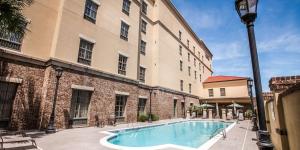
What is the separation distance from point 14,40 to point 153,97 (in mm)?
15966

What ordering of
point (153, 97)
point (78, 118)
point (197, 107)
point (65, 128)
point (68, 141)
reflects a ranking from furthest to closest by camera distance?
point (197, 107) < point (153, 97) < point (78, 118) < point (65, 128) < point (68, 141)

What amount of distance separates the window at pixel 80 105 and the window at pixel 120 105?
11.6 ft

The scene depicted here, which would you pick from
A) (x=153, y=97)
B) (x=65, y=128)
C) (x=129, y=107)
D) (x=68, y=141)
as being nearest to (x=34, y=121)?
(x=65, y=128)

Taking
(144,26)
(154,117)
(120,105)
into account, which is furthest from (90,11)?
(154,117)

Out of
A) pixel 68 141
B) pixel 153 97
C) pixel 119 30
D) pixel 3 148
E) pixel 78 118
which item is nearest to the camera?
pixel 3 148

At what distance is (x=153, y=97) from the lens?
23656 millimetres

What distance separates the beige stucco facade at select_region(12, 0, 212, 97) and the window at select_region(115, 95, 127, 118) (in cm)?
240

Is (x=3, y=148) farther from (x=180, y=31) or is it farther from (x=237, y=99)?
(x=237, y=99)

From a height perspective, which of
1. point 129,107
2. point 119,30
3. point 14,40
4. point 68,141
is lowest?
point 68,141

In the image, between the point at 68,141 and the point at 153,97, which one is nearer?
the point at 68,141

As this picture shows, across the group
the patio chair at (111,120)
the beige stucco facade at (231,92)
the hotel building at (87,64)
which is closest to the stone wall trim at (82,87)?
the hotel building at (87,64)

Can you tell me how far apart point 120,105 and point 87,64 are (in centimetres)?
557

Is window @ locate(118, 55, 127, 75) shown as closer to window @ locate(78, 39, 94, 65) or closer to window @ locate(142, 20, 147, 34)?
window @ locate(78, 39, 94, 65)

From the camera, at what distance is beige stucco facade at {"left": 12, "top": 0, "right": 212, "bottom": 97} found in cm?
1321
